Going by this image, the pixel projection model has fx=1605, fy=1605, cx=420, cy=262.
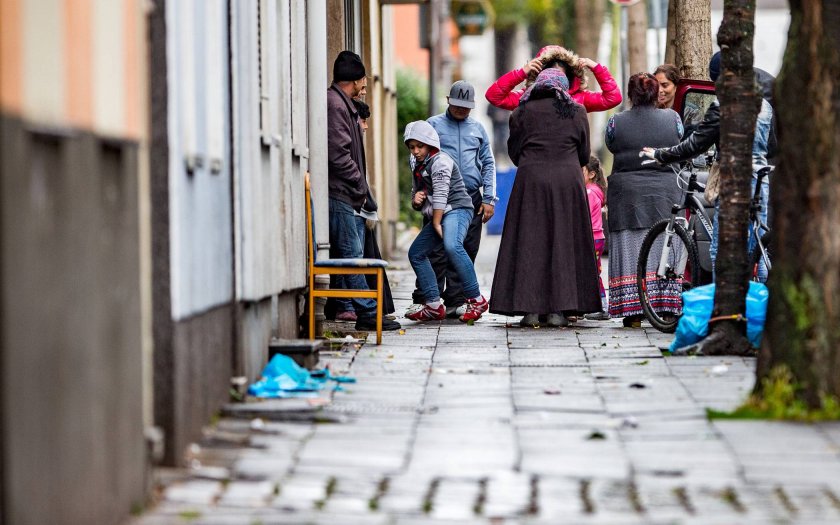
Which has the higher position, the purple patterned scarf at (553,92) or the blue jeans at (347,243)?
the purple patterned scarf at (553,92)

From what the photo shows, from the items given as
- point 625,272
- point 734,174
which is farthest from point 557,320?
point 734,174

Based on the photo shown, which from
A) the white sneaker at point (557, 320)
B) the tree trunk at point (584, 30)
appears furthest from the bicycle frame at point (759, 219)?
the tree trunk at point (584, 30)

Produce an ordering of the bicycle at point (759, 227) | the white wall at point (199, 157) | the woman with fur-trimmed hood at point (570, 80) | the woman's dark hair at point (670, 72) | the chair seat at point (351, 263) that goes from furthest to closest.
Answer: the woman's dark hair at point (670, 72) < the woman with fur-trimmed hood at point (570, 80) < the chair seat at point (351, 263) < the bicycle at point (759, 227) < the white wall at point (199, 157)

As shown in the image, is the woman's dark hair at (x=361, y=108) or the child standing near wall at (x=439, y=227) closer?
the woman's dark hair at (x=361, y=108)

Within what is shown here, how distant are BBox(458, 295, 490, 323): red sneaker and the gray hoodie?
786 mm

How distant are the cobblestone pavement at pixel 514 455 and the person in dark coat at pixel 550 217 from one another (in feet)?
8.32

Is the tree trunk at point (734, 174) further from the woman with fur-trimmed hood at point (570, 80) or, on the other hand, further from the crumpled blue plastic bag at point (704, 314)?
the woman with fur-trimmed hood at point (570, 80)

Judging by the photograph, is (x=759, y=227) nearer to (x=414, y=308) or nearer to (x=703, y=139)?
(x=703, y=139)

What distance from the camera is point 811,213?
757 cm

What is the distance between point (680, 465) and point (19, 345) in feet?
10.2

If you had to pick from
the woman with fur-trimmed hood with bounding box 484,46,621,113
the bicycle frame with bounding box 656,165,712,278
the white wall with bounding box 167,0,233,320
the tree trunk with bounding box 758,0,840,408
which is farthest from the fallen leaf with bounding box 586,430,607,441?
the woman with fur-trimmed hood with bounding box 484,46,621,113

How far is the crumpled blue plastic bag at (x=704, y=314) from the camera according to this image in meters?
10.1

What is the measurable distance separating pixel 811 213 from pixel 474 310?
5867mm

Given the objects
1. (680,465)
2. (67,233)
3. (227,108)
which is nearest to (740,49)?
(227,108)
